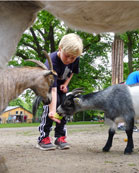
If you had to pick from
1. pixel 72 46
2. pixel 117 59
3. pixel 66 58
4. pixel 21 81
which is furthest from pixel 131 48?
pixel 21 81

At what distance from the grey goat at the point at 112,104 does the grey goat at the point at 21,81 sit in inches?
72.7

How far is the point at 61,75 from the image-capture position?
4.21 meters

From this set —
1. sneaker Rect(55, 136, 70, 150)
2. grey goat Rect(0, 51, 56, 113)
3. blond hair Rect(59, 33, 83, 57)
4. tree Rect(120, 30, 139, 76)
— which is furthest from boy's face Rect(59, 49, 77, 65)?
tree Rect(120, 30, 139, 76)

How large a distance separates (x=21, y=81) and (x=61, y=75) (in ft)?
6.11

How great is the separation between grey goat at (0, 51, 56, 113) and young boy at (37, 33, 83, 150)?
921 millimetres

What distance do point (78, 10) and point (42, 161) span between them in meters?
1.98

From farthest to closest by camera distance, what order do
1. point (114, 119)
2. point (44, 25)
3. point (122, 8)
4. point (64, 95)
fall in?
point (44, 25) → point (64, 95) → point (114, 119) → point (122, 8)

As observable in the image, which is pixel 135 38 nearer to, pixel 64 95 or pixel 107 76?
pixel 107 76

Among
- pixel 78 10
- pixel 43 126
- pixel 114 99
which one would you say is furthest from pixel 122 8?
pixel 43 126

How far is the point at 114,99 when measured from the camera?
434 cm

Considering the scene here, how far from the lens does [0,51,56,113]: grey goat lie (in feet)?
7.38

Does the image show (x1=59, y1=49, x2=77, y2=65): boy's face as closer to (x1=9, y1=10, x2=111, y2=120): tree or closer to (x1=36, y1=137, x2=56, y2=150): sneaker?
(x1=36, y1=137, x2=56, y2=150): sneaker

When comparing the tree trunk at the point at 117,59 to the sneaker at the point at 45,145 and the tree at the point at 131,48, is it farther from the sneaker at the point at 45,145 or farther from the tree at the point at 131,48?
the sneaker at the point at 45,145

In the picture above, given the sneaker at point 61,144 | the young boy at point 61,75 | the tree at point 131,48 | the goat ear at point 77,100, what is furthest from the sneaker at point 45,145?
the tree at point 131,48
